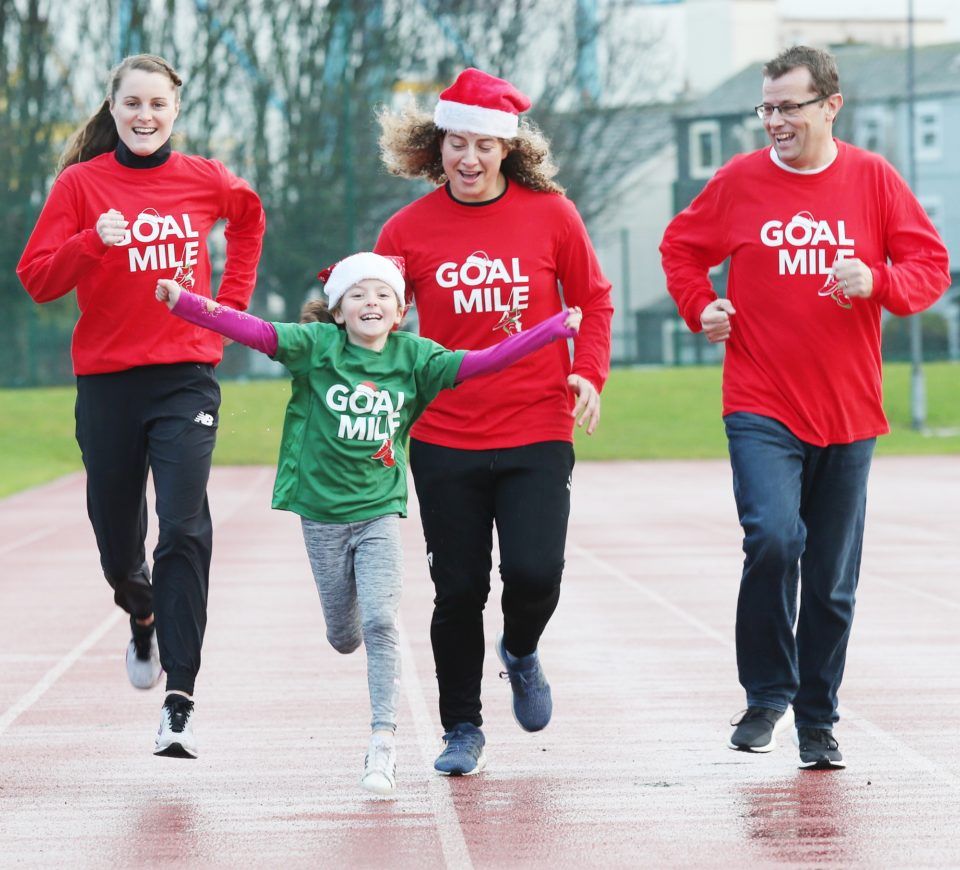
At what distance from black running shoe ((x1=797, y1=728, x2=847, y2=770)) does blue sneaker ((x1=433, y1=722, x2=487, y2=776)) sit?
0.96 m

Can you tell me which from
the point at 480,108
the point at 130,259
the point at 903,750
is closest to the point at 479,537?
the point at 480,108

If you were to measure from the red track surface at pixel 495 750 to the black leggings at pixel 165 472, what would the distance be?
49 cm

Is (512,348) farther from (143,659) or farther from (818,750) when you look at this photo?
(143,659)

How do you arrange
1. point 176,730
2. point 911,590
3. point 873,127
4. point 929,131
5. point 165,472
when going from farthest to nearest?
1. point 929,131
2. point 873,127
3. point 911,590
4. point 165,472
5. point 176,730

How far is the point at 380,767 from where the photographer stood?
546 centimetres

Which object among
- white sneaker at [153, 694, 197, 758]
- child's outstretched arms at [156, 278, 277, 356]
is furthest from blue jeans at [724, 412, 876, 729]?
white sneaker at [153, 694, 197, 758]

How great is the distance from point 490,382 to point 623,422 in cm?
2712

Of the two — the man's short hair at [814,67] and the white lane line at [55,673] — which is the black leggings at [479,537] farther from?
the white lane line at [55,673]

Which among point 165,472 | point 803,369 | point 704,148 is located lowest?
point 165,472

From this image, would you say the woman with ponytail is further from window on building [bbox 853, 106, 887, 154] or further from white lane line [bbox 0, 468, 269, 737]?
window on building [bbox 853, 106, 887, 154]

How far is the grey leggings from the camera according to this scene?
5.58 m

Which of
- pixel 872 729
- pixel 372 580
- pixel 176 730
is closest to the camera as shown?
pixel 372 580

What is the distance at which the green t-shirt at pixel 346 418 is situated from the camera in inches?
220

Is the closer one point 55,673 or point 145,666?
point 145,666
